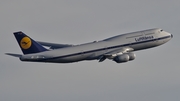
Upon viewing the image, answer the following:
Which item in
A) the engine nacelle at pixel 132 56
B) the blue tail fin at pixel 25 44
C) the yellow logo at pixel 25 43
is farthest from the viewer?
the engine nacelle at pixel 132 56

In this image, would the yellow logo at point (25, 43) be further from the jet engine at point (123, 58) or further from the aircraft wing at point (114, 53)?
the jet engine at point (123, 58)

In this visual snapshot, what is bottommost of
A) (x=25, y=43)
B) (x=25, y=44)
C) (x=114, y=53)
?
(x=114, y=53)

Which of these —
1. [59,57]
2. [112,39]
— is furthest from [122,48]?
[59,57]

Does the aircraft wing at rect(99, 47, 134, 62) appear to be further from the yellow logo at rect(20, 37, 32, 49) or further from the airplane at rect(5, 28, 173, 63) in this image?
the yellow logo at rect(20, 37, 32, 49)

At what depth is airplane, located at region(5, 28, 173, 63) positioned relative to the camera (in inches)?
6476

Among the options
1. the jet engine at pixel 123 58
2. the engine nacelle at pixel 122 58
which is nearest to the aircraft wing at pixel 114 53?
the jet engine at pixel 123 58

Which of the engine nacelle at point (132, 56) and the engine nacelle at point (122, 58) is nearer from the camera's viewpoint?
the engine nacelle at point (122, 58)

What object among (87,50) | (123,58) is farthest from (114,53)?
(87,50)

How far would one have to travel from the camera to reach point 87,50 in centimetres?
16600

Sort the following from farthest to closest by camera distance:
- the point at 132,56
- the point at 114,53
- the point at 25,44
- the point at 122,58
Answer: the point at 114,53 → the point at 132,56 → the point at 25,44 → the point at 122,58

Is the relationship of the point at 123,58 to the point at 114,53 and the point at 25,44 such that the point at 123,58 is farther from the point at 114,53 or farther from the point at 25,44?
the point at 25,44

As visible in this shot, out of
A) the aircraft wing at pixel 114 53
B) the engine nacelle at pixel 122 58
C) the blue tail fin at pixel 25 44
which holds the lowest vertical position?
the engine nacelle at pixel 122 58

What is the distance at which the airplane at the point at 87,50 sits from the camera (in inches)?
6476

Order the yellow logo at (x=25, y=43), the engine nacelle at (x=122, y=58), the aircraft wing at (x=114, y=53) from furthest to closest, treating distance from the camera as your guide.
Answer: the aircraft wing at (x=114, y=53)
the yellow logo at (x=25, y=43)
the engine nacelle at (x=122, y=58)
